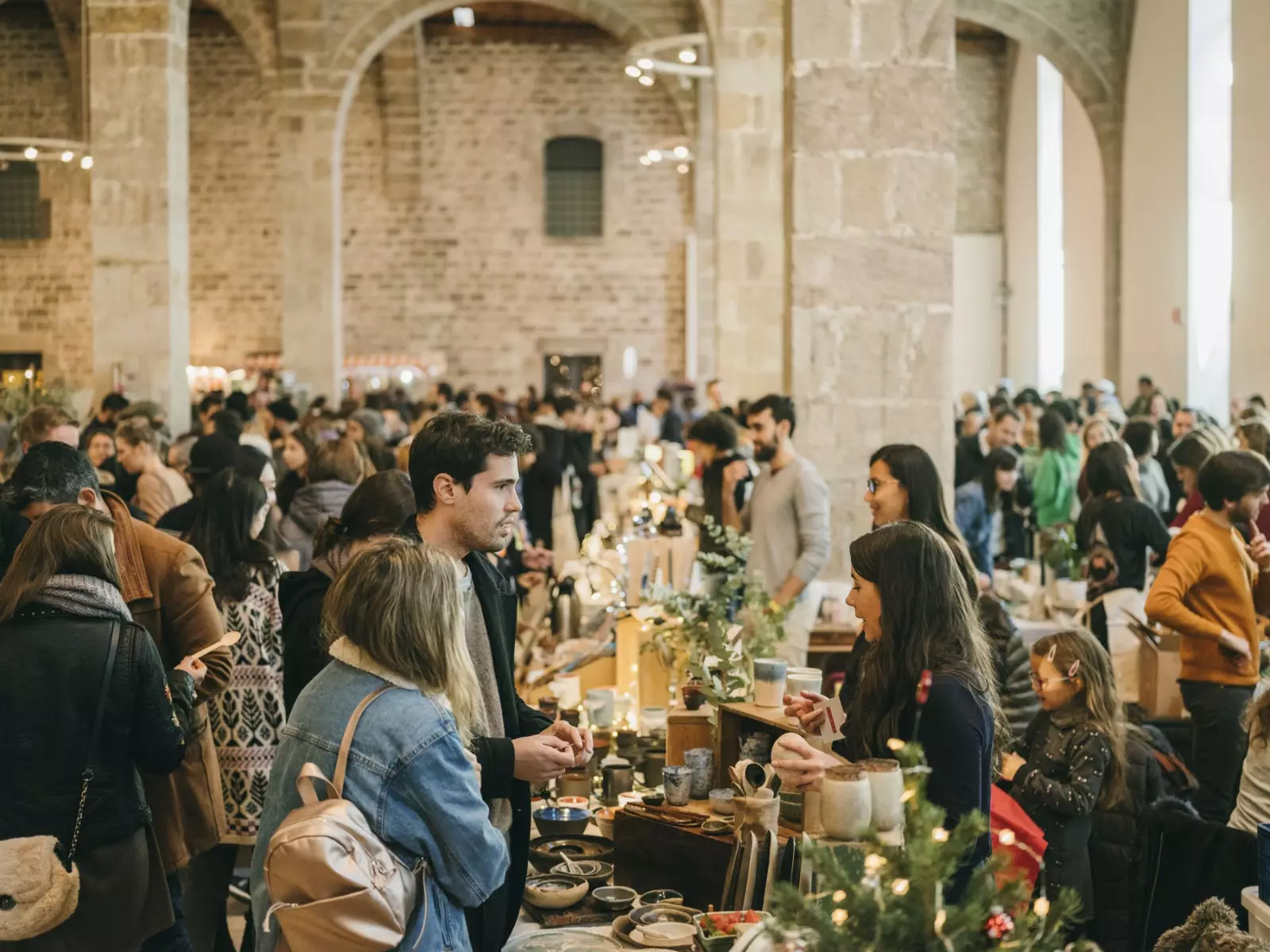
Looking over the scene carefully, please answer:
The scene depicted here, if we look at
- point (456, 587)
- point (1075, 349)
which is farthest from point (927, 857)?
point (1075, 349)

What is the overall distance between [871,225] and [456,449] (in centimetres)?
367

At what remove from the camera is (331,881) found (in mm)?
2012

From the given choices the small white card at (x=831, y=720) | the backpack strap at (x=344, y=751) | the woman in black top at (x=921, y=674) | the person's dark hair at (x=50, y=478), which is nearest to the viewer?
the backpack strap at (x=344, y=751)

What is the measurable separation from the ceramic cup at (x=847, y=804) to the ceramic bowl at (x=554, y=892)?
38.9 inches

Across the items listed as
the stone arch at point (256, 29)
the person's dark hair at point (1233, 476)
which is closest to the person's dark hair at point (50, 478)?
the person's dark hair at point (1233, 476)

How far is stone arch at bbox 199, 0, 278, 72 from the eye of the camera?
56.3 feet

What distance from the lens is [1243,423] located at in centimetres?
678

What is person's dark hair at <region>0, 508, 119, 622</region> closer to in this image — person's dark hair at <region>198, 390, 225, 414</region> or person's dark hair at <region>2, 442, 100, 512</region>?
person's dark hair at <region>2, 442, 100, 512</region>

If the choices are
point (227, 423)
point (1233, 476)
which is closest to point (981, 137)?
point (227, 423)

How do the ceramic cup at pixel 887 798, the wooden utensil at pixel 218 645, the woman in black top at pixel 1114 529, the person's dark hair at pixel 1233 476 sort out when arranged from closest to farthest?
the ceramic cup at pixel 887 798, the wooden utensil at pixel 218 645, the person's dark hair at pixel 1233 476, the woman in black top at pixel 1114 529

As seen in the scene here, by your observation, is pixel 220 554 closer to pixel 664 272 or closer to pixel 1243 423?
pixel 1243 423

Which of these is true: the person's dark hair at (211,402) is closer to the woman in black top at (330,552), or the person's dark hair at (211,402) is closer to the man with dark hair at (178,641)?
the man with dark hair at (178,641)

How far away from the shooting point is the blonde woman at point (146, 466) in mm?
5938

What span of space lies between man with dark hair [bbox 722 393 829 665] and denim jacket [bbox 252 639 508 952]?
10.9ft
